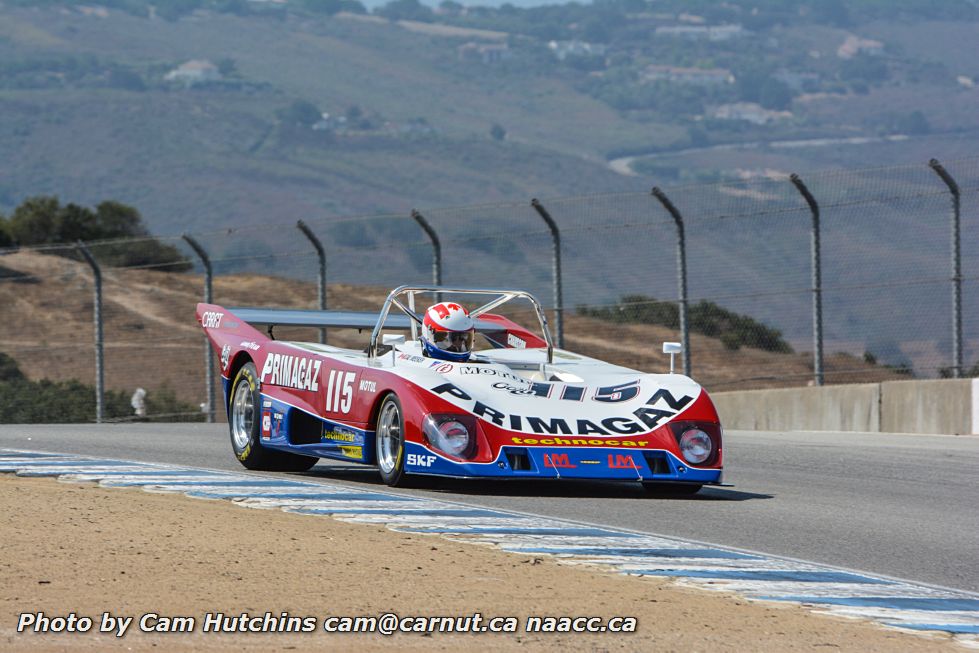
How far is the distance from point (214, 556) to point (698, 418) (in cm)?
407

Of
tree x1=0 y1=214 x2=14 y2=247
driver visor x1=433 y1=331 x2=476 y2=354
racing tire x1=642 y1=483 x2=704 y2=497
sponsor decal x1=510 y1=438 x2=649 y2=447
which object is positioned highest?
tree x1=0 y1=214 x2=14 y2=247

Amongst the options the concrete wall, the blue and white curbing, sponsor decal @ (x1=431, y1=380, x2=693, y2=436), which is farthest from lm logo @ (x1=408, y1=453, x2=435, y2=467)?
the concrete wall

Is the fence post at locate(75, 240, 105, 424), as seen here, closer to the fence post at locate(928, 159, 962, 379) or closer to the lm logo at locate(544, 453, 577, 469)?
the fence post at locate(928, 159, 962, 379)

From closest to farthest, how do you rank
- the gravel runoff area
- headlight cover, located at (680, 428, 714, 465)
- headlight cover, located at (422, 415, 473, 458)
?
1. the gravel runoff area
2. headlight cover, located at (422, 415, 473, 458)
3. headlight cover, located at (680, 428, 714, 465)

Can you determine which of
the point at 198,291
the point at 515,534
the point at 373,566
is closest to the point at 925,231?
the point at 515,534

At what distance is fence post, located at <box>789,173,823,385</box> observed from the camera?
1891 centimetres

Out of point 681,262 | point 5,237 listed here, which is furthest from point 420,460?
point 5,237

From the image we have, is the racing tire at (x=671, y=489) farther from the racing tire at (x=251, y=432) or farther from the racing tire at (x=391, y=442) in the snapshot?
the racing tire at (x=251, y=432)

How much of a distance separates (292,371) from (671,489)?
2922 millimetres

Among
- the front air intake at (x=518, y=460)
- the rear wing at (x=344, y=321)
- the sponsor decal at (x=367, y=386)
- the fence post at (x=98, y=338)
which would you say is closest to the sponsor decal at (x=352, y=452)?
the sponsor decal at (x=367, y=386)

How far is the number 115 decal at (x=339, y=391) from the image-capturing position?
12055 mm

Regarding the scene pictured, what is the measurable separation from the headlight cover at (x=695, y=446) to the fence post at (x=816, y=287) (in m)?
7.81

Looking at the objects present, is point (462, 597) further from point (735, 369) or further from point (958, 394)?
point (735, 369)

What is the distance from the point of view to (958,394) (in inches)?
691
